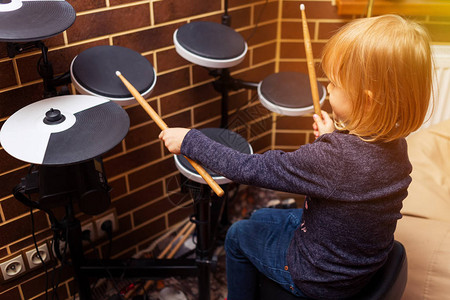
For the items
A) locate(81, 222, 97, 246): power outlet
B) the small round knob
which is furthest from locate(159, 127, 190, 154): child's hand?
locate(81, 222, 97, 246): power outlet

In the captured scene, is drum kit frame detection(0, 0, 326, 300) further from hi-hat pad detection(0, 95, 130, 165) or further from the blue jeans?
the blue jeans

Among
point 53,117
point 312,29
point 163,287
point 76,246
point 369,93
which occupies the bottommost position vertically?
point 163,287

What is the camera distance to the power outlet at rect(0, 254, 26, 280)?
160 cm

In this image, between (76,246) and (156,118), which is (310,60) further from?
(76,246)

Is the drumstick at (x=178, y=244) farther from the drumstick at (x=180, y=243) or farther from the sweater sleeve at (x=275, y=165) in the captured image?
the sweater sleeve at (x=275, y=165)

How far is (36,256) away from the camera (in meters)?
1.67

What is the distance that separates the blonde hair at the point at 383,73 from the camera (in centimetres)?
97

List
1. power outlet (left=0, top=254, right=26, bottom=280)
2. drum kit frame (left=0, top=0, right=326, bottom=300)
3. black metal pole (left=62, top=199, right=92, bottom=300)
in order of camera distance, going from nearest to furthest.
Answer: drum kit frame (left=0, top=0, right=326, bottom=300) → black metal pole (left=62, top=199, right=92, bottom=300) → power outlet (left=0, top=254, right=26, bottom=280)

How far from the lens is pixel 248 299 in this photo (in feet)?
4.44

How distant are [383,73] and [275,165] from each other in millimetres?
290

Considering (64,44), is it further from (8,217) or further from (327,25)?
(327,25)

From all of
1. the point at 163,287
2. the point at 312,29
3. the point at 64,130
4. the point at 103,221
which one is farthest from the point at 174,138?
the point at 312,29

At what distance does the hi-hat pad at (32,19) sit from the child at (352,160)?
1.14 ft

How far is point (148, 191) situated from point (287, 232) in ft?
2.61
